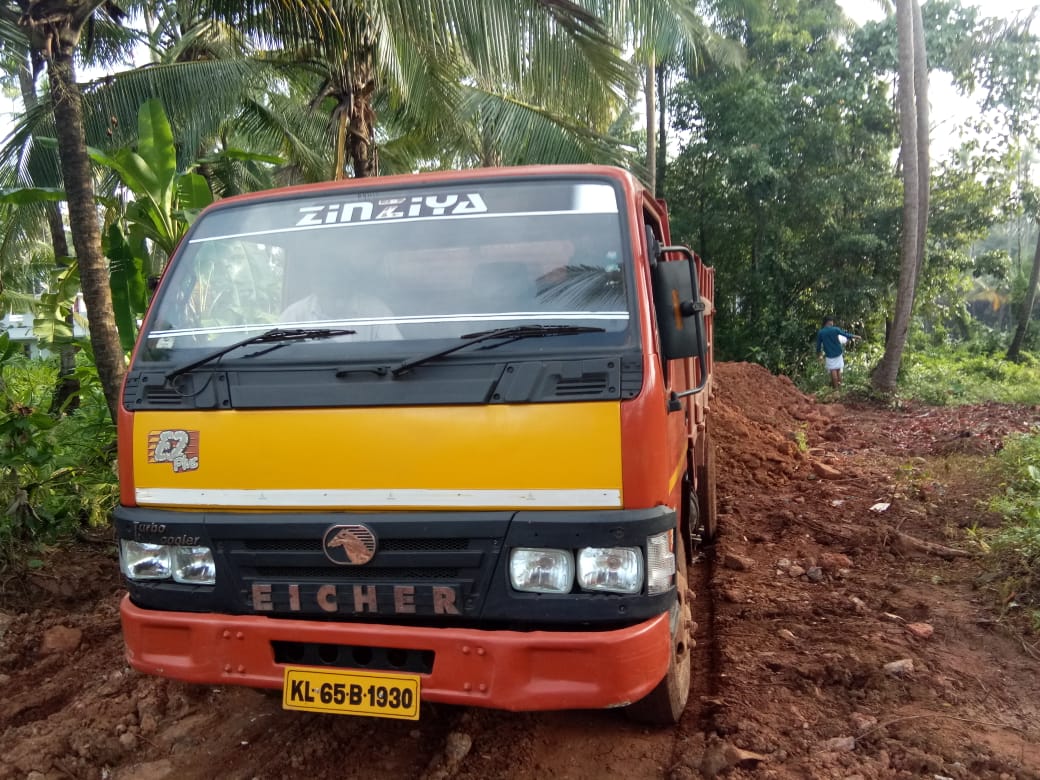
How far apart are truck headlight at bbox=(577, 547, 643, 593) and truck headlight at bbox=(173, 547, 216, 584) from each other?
4.22ft

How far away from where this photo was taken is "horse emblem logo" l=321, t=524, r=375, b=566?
2.56m

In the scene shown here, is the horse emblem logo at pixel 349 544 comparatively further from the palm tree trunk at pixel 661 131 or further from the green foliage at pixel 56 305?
the palm tree trunk at pixel 661 131

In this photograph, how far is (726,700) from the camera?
3301 mm

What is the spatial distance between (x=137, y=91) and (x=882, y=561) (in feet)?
28.2

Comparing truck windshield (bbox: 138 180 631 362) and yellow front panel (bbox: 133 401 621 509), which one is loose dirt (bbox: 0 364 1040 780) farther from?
truck windshield (bbox: 138 180 631 362)

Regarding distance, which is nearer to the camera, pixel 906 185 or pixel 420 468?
pixel 420 468

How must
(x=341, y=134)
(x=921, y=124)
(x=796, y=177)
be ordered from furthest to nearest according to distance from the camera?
1. (x=796, y=177)
2. (x=921, y=124)
3. (x=341, y=134)

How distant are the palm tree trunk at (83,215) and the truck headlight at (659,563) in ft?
13.6

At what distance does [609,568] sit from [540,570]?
0.22 m

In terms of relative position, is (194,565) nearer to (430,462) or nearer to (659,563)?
(430,462)

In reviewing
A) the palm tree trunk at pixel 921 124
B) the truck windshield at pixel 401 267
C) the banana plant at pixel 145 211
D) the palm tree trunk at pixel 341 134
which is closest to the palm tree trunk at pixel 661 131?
the palm tree trunk at pixel 921 124

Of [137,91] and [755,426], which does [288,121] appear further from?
[755,426]

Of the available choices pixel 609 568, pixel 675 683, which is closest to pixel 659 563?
pixel 609 568

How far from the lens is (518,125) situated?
10633 mm
